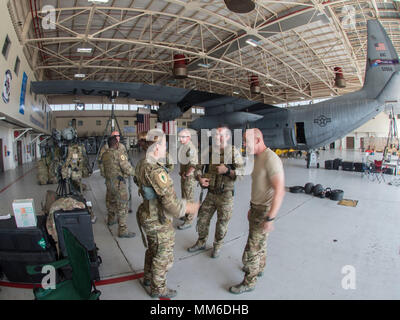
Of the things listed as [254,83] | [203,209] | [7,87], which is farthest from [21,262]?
[254,83]

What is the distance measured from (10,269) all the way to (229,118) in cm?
984

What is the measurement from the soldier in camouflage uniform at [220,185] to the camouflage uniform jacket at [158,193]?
2.86ft

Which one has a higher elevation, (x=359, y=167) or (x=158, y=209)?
(x=158, y=209)

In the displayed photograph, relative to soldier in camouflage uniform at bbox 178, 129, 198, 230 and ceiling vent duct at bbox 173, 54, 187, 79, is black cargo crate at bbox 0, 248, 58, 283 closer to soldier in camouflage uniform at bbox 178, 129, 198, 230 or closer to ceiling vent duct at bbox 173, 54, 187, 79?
soldier in camouflage uniform at bbox 178, 129, 198, 230

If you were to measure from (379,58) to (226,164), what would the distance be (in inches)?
367

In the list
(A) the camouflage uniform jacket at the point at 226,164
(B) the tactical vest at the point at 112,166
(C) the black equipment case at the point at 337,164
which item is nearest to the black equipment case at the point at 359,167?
(C) the black equipment case at the point at 337,164

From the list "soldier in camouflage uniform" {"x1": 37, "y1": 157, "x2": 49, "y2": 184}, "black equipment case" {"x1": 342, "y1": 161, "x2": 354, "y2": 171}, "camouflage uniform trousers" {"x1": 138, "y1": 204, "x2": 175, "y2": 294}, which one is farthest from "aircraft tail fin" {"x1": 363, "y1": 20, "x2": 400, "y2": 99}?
"soldier in camouflage uniform" {"x1": 37, "y1": 157, "x2": 49, "y2": 184}

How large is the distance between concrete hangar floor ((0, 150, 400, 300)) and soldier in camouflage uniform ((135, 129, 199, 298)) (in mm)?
383

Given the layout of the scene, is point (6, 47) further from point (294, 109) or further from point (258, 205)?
point (294, 109)

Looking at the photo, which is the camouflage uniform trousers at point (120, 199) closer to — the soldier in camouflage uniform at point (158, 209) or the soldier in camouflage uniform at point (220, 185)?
the soldier in camouflage uniform at point (220, 185)

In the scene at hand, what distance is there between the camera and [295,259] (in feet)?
9.98
